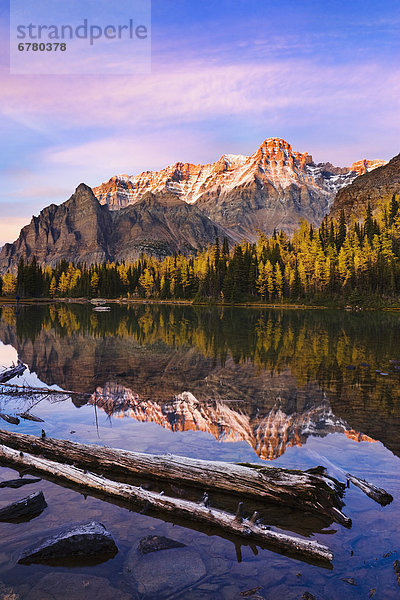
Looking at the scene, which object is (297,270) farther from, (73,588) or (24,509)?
(73,588)

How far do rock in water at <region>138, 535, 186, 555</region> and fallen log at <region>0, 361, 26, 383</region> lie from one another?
17785mm

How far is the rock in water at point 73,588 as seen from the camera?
6675mm

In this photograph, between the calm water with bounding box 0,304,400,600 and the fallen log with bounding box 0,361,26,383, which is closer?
the calm water with bounding box 0,304,400,600

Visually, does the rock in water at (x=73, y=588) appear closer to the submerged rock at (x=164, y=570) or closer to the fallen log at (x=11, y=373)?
the submerged rock at (x=164, y=570)

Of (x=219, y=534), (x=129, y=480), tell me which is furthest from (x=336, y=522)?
(x=129, y=480)

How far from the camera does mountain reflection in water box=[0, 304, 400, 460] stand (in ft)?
51.4

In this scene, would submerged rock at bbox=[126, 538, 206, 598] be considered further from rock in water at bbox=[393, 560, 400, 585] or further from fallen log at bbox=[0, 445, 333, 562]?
rock in water at bbox=[393, 560, 400, 585]

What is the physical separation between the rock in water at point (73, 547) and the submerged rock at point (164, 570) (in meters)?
0.56

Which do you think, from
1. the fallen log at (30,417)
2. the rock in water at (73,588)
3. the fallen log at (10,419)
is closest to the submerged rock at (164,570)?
the rock in water at (73,588)

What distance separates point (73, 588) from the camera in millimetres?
6898

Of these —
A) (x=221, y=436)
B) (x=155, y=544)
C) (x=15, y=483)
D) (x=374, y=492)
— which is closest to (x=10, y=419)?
(x=15, y=483)

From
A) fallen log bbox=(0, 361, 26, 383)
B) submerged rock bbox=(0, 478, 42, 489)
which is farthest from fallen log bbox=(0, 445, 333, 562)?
fallen log bbox=(0, 361, 26, 383)

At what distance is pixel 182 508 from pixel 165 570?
1.72 m

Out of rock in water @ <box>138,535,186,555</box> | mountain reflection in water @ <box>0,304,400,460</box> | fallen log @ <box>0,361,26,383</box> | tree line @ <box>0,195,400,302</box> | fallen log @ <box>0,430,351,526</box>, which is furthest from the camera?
tree line @ <box>0,195,400,302</box>
